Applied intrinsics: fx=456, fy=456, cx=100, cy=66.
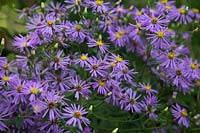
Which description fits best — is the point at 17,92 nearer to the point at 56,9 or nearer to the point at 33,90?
the point at 33,90

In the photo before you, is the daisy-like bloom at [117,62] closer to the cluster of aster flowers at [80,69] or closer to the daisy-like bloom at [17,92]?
the cluster of aster flowers at [80,69]

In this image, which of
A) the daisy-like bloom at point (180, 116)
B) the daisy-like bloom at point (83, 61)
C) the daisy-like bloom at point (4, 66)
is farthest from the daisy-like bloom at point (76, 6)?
the daisy-like bloom at point (180, 116)

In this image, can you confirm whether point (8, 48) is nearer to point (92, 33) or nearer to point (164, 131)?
point (92, 33)

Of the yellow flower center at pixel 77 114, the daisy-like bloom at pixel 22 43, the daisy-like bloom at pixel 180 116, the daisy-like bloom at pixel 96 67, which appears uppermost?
the daisy-like bloom at pixel 22 43

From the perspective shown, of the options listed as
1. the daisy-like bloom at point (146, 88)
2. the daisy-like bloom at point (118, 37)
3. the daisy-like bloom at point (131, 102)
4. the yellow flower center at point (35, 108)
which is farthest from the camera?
the daisy-like bloom at point (118, 37)

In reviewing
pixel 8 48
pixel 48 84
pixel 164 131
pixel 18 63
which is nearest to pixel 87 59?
pixel 48 84

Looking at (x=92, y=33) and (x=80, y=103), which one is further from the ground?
(x=92, y=33)
